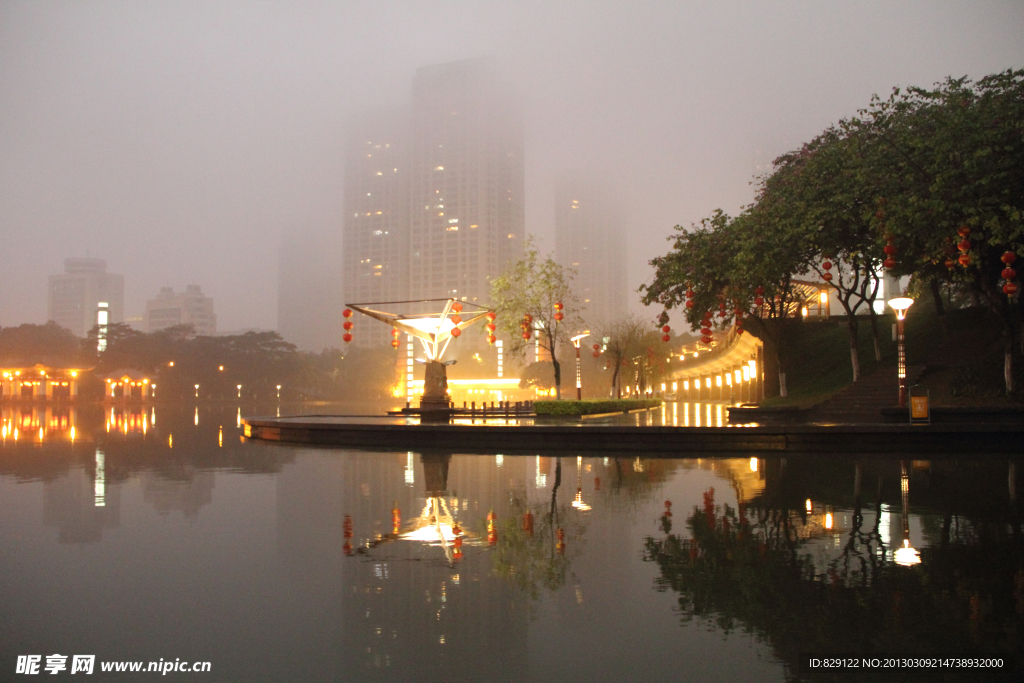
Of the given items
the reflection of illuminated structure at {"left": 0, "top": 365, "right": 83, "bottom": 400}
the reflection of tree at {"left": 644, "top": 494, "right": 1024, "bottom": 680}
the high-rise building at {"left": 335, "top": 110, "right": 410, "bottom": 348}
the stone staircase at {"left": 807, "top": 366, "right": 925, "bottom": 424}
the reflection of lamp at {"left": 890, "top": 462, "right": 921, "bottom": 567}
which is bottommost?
the reflection of tree at {"left": 644, "top": 494, "right": 1024, "bottom": 680}

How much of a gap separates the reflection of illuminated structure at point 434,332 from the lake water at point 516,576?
16.1 m

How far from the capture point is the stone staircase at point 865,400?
22844 millimetres

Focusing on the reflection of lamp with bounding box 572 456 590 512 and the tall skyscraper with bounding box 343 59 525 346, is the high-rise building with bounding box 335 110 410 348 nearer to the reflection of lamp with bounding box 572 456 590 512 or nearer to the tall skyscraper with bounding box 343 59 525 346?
the tall skyscraper with bounding box 343 59 525 346

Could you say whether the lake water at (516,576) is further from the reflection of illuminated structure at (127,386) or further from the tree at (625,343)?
the reflection of illuminated structure at (127,386)

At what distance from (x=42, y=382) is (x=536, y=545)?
105844mm

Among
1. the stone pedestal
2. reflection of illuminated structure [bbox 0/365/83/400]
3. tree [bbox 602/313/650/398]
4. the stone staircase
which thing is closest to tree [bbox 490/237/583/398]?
the stone pedestal

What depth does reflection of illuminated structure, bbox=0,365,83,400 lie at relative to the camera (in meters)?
90.2

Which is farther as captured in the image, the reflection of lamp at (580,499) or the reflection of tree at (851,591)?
the reflection of lamp at (580,499)

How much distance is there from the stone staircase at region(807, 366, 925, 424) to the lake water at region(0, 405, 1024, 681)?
10.4 metres

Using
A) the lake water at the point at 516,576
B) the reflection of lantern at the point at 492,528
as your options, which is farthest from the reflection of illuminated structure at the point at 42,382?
the reflection of lantern at the point at 492,528

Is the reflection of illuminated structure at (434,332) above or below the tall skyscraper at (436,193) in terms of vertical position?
below

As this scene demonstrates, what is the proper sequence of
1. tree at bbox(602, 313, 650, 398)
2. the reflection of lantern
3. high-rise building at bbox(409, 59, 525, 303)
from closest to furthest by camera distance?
the reflection of lantern
tree at bbox(602, 313, 650, 398)
high-rise building at bbox(409, 59, 525, 303)

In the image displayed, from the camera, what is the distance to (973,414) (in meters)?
18.4

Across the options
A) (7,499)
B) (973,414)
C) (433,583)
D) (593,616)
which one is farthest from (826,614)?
(973,414)
